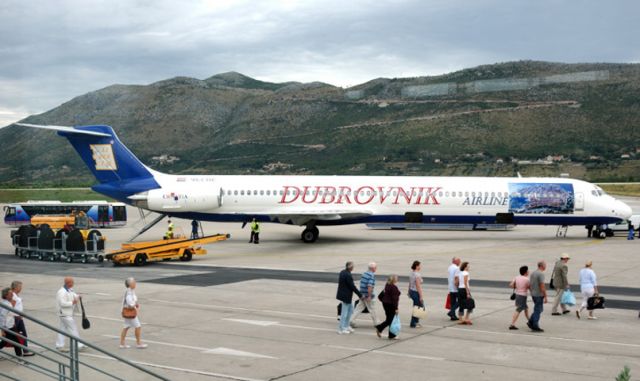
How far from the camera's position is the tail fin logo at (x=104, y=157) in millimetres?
39094

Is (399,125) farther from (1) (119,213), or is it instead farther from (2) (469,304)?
(2) (469,304)

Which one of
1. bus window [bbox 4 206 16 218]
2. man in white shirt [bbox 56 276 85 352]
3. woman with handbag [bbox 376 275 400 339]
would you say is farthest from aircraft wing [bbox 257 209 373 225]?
bus window [bbox 4 206 16 218]

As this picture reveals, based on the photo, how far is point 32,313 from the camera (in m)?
19.0

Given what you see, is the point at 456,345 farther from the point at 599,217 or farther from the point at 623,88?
the point at 623,88

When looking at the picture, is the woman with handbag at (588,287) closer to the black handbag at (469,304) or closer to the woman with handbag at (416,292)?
the black handbag at (469,304)

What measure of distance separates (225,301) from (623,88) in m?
119

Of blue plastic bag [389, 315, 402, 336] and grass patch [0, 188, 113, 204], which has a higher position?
grass patch [0, 188, 113, 204]

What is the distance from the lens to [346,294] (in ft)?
52.9

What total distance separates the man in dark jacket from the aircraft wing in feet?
69.3

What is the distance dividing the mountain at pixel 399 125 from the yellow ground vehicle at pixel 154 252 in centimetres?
4745

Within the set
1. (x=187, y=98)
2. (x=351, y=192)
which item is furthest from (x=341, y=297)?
(x=187, y=98)

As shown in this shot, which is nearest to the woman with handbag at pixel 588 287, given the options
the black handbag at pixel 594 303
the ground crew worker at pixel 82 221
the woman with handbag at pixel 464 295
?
the black handbag at pixel 594 303

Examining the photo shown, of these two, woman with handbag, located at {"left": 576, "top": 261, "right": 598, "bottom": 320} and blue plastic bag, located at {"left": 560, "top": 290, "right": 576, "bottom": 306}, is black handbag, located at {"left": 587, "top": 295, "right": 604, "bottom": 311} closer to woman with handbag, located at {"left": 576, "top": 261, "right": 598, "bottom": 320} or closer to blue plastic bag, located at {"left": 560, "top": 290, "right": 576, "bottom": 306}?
woman with handbag, located at {"left": 576, "top": 261, "right": 598, "bottom": 320}

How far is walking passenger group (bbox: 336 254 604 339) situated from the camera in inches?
625
